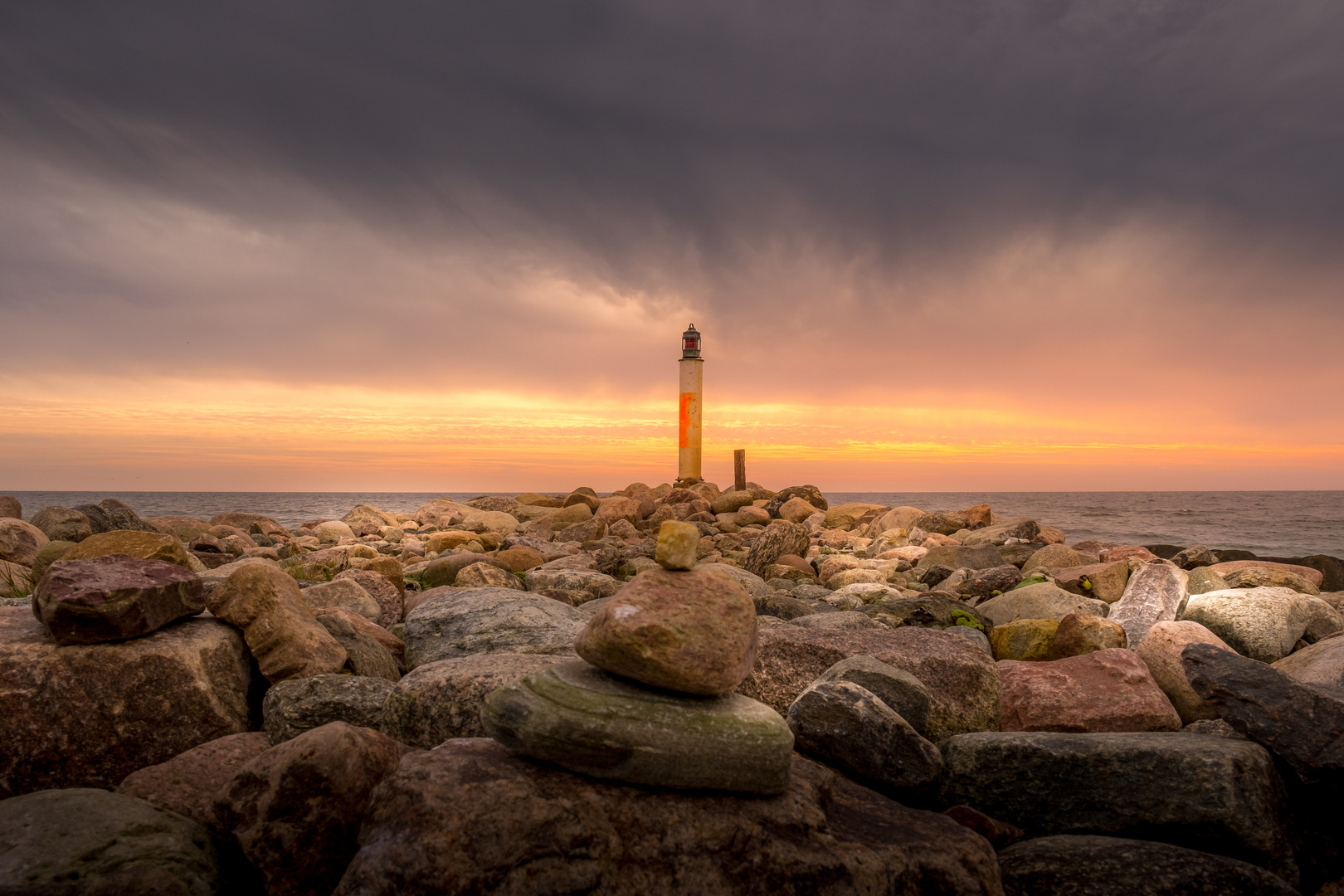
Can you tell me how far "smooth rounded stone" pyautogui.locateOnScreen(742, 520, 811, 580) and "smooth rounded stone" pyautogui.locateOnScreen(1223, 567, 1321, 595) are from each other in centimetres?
769

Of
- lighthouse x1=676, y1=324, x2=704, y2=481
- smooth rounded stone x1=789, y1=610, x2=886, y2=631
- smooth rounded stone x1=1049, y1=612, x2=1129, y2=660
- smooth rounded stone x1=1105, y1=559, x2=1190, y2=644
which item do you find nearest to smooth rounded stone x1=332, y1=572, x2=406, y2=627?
smooth rounded stone x1=789, y1=610, x2=886, y2=631

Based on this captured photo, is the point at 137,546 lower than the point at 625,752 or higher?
higher

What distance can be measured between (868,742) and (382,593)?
7.11 metres

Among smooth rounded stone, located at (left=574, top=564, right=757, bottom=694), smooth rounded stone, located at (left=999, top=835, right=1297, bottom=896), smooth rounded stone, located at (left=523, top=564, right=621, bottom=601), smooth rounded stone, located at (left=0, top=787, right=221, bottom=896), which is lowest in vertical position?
smooth rounded stone, located at (left=999, top=835, right=1297, bottom=896)

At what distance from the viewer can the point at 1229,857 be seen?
3.93 m

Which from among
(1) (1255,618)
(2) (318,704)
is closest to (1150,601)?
(1) (1255,618)

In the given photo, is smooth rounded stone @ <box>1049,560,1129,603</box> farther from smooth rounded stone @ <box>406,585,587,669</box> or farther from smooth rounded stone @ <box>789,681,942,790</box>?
smooth rounded stone @ <box>789,681,942,790</box>

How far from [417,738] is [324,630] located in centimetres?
188

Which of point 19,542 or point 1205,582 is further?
point 19,542

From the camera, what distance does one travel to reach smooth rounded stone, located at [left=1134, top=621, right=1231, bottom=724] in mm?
6438

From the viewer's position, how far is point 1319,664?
6.61 m

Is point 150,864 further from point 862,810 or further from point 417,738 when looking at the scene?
point 862,810

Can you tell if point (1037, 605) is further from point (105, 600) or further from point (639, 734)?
point (105, 600)

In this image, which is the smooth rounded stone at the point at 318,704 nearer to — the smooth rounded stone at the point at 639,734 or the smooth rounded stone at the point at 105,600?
the smooth rounded stone at the point at 105,600
